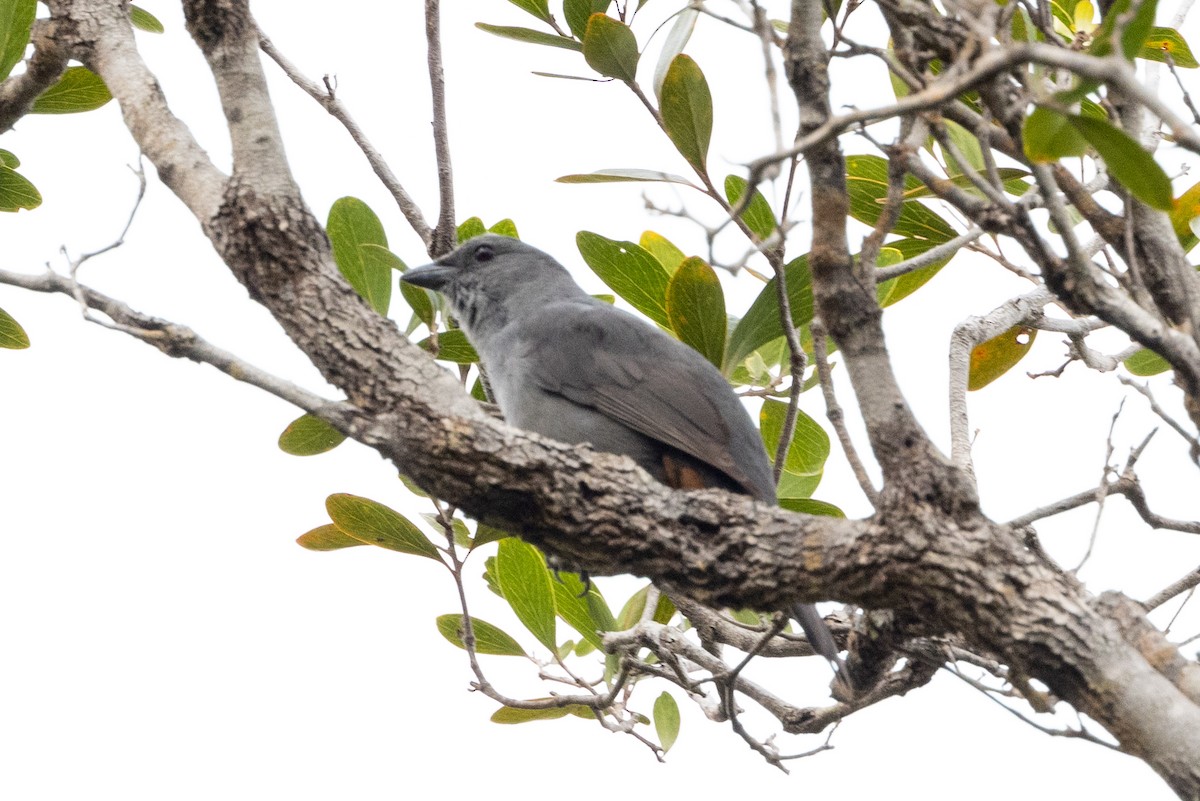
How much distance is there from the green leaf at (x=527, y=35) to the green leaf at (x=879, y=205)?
1033 millimetres

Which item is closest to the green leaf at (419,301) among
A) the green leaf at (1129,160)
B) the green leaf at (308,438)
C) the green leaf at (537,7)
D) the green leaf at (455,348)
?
the green leaf at (455,348)

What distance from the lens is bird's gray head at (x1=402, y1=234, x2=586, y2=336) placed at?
4637 millimetres

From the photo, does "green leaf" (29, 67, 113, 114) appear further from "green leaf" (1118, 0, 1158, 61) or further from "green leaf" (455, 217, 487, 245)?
"green leaf" (1118, 0, 1158, 61)

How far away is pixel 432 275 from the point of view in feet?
15.1

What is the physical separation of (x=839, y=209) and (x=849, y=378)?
1.15ft

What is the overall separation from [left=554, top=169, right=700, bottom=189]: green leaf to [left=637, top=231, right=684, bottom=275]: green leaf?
0.66 meters

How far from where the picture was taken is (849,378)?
98.1 inches

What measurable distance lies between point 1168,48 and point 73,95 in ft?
11.2

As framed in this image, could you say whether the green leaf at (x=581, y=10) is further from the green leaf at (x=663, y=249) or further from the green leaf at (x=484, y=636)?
the green leaf at (x=484, y=636)

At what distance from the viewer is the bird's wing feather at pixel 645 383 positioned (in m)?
3.95

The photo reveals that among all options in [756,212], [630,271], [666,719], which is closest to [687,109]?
[756,212]

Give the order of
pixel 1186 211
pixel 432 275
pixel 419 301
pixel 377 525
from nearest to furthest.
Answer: pixel 1186 211, pixel 377 525, pixel 419 301, pixel 432 275

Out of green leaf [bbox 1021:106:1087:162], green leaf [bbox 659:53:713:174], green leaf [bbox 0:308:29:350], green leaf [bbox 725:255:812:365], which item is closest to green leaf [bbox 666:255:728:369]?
green leaf [bbox 725:255:812:365]

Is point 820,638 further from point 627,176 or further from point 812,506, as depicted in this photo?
point 627,176
